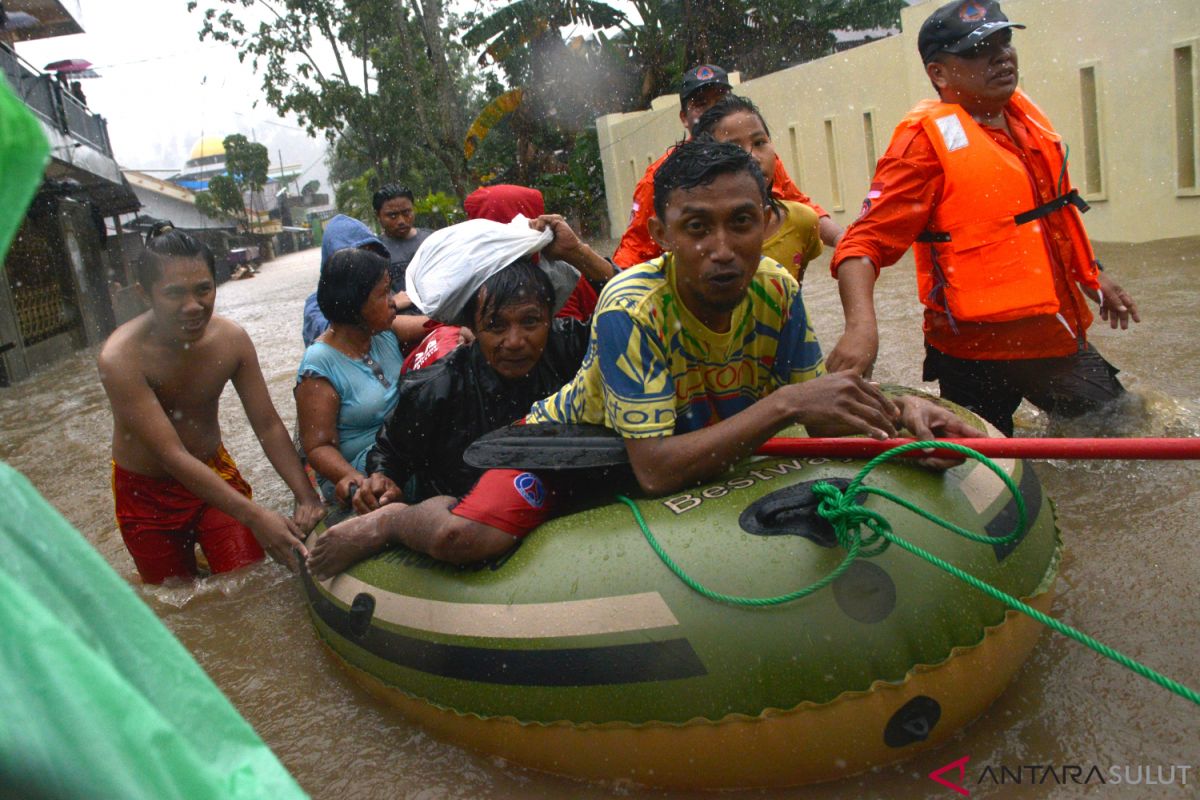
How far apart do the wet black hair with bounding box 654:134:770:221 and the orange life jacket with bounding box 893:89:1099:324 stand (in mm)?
1031

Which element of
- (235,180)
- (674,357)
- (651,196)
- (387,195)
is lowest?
(674,357)

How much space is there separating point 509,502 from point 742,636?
2.60ft

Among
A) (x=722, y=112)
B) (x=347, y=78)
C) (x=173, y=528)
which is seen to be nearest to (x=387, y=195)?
(x=173, y=528)

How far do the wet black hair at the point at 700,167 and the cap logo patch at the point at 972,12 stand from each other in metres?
1.18

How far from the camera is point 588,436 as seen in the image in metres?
2.69

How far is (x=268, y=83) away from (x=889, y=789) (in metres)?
29.2

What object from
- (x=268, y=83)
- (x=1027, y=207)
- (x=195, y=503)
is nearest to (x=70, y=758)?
(x=1027, y=207)

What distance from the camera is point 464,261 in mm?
3191

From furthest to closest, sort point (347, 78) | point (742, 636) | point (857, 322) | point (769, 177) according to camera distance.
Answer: point (347, 78) < point (769, 177) < point (857, 322) < point (742, 636)

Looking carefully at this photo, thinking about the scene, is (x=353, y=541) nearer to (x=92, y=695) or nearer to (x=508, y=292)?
(x=508, y=292)

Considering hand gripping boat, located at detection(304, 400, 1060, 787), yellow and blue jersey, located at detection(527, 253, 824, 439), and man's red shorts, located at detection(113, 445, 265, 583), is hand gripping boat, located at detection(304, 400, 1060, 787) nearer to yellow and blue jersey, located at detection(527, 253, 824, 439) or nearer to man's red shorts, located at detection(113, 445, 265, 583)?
yellow and blue jersey, located at detection(527, 253, 824, 439)

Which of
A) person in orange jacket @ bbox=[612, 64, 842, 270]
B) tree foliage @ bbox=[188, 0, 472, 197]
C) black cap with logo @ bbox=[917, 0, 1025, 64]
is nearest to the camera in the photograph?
black cap with logo @ bbox=[917, 0, 1025, 64]

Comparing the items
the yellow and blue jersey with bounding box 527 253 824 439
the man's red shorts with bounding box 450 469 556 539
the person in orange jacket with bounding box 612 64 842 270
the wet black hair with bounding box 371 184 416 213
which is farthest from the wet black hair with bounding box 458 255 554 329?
the wet black hair with bounding box 371 184 416 213

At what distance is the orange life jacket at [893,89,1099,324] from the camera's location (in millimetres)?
3205
